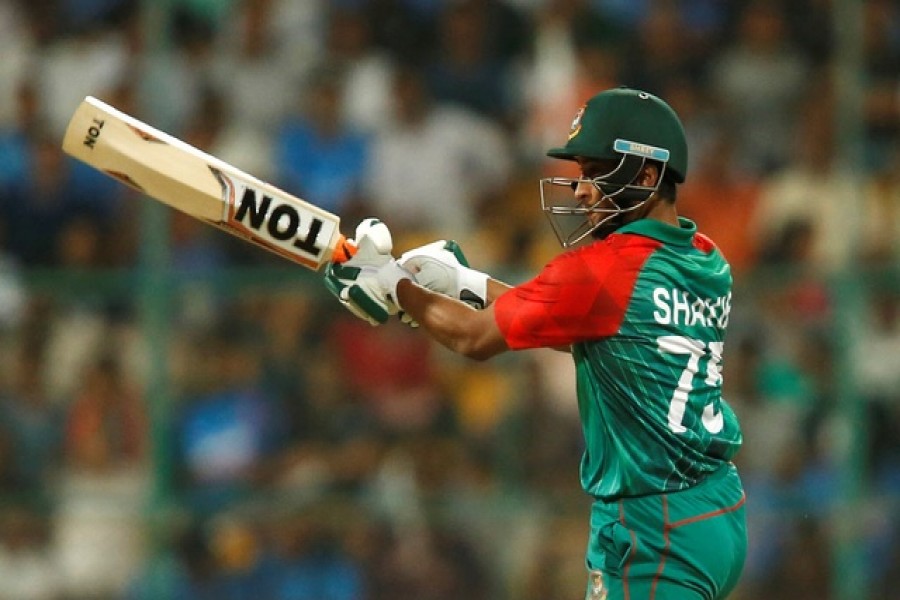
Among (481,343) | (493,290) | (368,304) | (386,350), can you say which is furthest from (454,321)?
(386,350)

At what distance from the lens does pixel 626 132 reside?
458 cm

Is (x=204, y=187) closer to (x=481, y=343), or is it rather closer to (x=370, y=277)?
(x=370, y=277)

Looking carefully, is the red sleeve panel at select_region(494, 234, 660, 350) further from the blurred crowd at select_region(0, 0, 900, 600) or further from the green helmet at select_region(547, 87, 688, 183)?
the blurred crowd at select_region(0, 0, 900, 600)

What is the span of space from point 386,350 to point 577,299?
3.97m

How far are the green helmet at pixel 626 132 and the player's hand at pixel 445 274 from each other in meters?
0.51

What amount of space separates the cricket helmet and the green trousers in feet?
2.56

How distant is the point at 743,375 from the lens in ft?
27.3

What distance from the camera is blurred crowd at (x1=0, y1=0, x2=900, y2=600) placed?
8.21m

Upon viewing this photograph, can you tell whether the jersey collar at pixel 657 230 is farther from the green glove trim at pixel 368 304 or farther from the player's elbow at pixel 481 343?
the green glove trim at pixel 368 304

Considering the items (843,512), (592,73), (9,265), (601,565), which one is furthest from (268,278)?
(601,565)

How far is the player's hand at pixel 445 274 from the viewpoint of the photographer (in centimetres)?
488

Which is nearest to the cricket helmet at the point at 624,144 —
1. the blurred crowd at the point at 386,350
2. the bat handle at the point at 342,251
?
the bat handle at the point at 342,251

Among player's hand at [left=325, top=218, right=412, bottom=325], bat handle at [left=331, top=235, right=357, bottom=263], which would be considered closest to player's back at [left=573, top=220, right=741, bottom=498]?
player's hand at [left=325, top=218, right=412, bottom=325]

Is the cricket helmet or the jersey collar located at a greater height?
the cricket helmet
